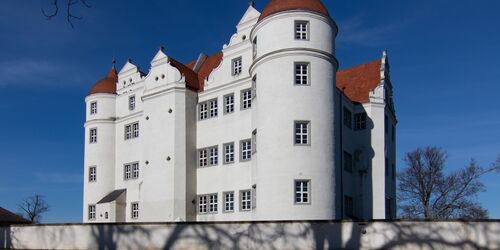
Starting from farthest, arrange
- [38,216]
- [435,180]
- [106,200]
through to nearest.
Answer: [38,216] < [435,180] < [106,200]

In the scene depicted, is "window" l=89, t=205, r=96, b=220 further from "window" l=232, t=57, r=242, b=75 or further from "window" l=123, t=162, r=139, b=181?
"window" l=232, t=57, r=242, b=75

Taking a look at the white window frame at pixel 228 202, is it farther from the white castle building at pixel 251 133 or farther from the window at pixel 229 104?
the window at pixel 229 104

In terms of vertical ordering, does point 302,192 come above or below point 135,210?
above

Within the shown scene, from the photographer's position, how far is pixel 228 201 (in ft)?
112

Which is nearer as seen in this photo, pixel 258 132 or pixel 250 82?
pixel 258 132

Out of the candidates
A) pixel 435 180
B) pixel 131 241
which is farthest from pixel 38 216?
pixel 131 241

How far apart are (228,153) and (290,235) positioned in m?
15.6

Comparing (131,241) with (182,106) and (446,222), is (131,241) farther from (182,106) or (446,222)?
(182,106)

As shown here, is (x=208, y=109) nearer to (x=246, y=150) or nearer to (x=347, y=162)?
(x=246, y=150)

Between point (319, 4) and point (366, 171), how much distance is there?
1089cm

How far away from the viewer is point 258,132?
29656mm

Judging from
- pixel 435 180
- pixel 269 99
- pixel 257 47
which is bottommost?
pixel 435 180

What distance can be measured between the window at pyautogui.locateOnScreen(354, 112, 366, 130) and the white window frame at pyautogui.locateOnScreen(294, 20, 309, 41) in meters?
8.78

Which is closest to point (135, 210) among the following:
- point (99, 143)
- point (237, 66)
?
point (99, 143)
